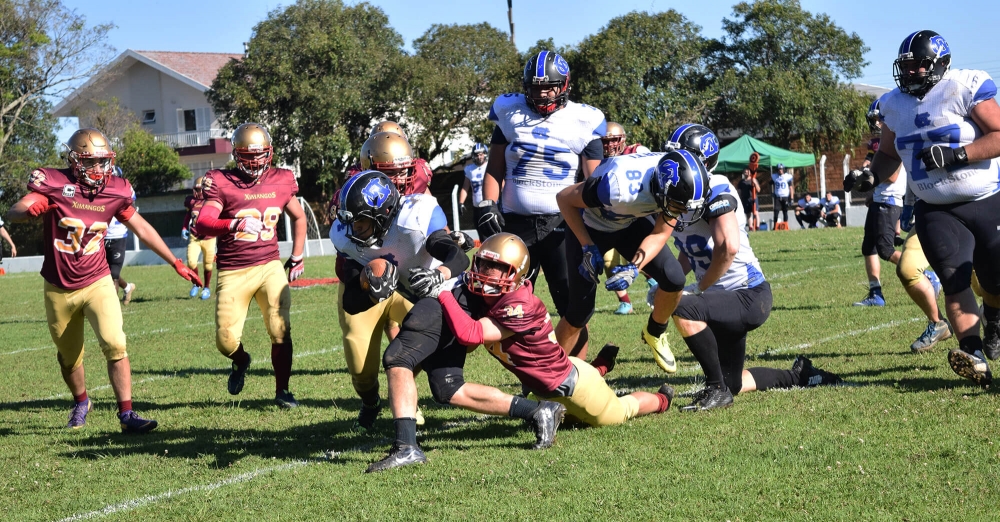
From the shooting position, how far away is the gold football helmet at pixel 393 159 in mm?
6285

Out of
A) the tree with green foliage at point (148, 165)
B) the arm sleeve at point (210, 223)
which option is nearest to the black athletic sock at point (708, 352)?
the arm sleeve at point (210, 223)

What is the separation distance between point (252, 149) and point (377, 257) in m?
2.07

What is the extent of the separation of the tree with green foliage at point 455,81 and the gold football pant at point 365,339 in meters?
28.7

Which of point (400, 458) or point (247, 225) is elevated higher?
point (247, 225)

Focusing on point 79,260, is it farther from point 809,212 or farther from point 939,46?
point 809,212

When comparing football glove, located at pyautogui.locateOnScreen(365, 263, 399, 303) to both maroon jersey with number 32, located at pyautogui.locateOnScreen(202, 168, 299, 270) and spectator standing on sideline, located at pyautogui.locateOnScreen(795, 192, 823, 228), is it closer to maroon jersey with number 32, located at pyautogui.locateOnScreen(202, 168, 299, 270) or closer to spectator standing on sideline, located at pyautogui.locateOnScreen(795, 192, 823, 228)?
maroon jersey with number 32, located at pyautogui.locateOnScreen(202, 168, 299, 270)

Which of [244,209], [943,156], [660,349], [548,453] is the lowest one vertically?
[548,453]

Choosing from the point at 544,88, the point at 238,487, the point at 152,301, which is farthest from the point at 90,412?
the point at 152,301

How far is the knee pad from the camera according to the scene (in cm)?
525

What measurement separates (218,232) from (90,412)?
5.30ft

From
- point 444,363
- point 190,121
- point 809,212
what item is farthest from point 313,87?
point 444,363

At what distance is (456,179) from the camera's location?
114 feet

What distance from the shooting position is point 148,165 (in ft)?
127

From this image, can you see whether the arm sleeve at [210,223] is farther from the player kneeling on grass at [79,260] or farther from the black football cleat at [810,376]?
the black football cleat at [810,376]
